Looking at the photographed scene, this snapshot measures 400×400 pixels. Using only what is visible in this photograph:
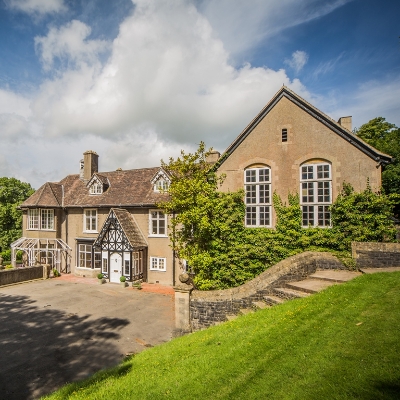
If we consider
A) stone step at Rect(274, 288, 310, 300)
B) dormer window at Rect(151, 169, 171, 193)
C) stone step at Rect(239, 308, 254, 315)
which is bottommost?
stone step at Rect(239, 308, 254, 315)

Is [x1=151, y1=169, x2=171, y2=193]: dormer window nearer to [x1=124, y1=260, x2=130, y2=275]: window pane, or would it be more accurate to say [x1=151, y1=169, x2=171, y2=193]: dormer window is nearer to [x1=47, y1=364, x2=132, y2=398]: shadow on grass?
[x1=124, y1=260, x2=130, y2=275]: window pane

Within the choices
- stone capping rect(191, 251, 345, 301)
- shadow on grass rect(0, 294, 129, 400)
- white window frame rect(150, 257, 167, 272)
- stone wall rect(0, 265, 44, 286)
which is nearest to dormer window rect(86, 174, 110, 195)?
stone wall rect(0, 265, 44, 286)

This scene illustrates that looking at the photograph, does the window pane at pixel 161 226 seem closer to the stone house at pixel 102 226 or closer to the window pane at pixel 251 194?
the stone house at pixel 102 226

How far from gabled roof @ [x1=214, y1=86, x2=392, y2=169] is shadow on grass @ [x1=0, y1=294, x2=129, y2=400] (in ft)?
38.4

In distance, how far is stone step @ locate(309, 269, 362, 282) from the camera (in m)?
11.2

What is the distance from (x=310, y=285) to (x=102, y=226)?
20408 mm

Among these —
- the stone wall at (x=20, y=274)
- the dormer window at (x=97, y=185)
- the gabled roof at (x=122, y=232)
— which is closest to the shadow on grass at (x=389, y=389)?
the gabled roof at (x=122, y=232)

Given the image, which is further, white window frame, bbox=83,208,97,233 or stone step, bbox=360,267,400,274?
white window frame, bbox=83,208,97,233

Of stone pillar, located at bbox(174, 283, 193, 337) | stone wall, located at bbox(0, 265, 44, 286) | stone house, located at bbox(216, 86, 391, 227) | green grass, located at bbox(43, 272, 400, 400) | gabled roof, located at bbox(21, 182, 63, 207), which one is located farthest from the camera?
gabled roof, located at bbox(21, 182, 63, 207)

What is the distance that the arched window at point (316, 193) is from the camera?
1502 cm

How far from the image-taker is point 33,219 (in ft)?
92.5

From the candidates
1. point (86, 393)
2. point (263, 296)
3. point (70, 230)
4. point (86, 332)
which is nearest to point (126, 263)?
point (70, 230)

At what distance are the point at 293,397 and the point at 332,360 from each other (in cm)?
149

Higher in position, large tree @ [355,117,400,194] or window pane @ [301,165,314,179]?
large tree @ [355,117,400,194]
